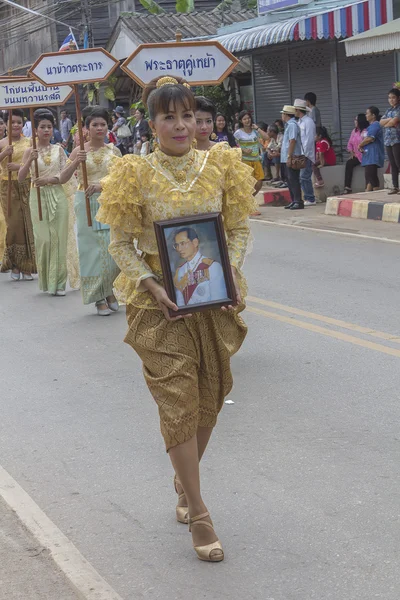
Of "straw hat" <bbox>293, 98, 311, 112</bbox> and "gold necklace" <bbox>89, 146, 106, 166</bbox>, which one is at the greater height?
"straw hat" <bbox>293, 98, 311, 112</bbox>

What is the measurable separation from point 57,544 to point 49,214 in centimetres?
694

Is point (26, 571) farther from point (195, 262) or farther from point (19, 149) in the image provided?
point (19, 149)

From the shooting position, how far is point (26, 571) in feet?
13.4

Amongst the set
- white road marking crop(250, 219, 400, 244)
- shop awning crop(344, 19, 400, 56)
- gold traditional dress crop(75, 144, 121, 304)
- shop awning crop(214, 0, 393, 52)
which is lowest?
white road marking crop(250, 219, 400, 244)

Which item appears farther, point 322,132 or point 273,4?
point 273,4

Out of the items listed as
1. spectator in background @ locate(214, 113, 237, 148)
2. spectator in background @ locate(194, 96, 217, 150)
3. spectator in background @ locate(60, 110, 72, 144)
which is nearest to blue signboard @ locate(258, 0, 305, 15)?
spectator in background @ locate(214, 113, 237, 148)

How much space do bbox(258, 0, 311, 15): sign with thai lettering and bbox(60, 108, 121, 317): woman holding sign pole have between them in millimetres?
14202

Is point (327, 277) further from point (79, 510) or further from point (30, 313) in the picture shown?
point (79, 510)

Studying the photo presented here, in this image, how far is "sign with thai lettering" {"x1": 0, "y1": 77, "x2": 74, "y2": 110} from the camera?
37.5 feet

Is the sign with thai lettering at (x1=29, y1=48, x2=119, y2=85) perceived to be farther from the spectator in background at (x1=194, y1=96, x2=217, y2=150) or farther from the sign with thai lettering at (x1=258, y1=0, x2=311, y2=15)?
the sign with thai lettering at (x1=258, y1=0, x2=311, y2=15)

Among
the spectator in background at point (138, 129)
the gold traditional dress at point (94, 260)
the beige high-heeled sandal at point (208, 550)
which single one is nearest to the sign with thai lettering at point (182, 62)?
the gold traditional dress at point (94, 260)

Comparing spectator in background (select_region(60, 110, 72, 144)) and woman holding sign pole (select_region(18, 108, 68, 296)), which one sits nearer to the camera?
woman holding sign pole (select_region(18, 108, 68, 296))

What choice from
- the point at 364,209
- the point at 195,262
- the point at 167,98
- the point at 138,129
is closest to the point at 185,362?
the point at 195,262

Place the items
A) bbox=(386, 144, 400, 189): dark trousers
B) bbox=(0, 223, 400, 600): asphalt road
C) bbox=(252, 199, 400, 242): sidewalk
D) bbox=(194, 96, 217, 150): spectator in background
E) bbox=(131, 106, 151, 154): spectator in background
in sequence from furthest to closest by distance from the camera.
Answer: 1. bbox=(131, 106, 151, 154): spectator in background
2. bbox=(386, 144, 400, 189): dark trousers
3. bbox=(252, 199, 400, 242): sidewalk
4. bbox=(194, 96, 217, 150): spectator in background
5. bbox=(0, 223, 400, 600): asphalt road
